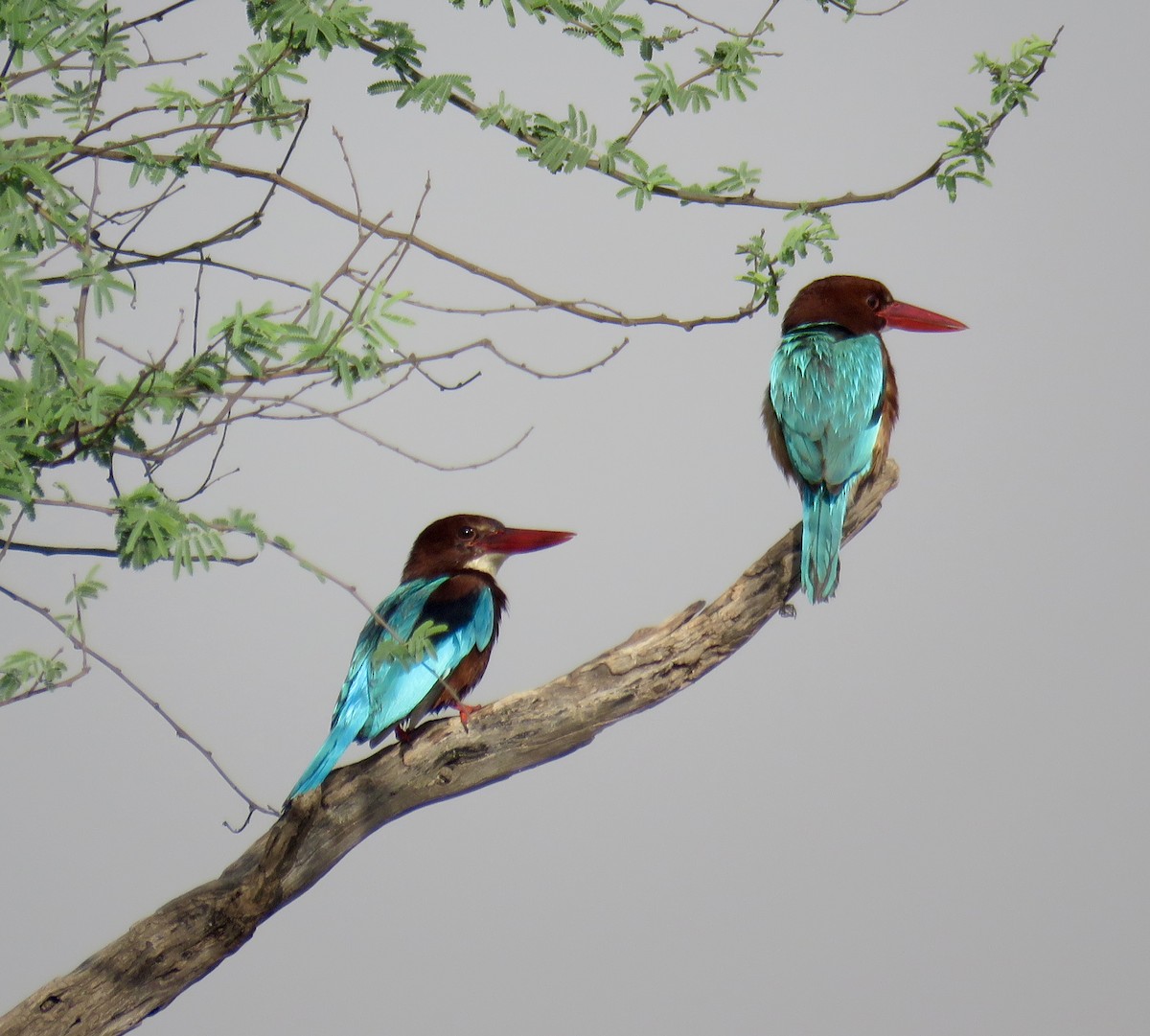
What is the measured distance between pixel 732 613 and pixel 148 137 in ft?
5.34

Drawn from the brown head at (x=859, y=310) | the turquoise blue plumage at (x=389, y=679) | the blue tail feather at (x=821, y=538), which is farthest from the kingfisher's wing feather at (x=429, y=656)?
the brown head at (x=859, y=310)

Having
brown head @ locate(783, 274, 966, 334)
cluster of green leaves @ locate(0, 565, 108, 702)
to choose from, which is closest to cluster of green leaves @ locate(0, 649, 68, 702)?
cluster of green leaves @ locate(0, 565, 108, 702)

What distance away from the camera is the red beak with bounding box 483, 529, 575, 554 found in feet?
12.3

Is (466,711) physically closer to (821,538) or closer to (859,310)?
(821,538)

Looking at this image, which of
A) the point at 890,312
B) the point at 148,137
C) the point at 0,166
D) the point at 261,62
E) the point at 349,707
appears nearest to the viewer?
the point at 0,166

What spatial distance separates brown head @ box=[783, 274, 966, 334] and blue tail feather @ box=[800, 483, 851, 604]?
2.09 feet

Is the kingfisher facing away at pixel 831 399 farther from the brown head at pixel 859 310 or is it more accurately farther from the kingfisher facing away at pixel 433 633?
the kingfisher facing away at pixel 433 633

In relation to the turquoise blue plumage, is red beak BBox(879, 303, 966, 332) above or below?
above

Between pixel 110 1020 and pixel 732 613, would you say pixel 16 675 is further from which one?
pixel 732 613

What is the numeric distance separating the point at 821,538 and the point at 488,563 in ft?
3.05

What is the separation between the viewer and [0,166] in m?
2.26

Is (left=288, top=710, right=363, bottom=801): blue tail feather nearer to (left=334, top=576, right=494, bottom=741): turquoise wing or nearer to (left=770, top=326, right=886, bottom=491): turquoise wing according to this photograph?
(left=334, top=576, right=494, bottom=741): turquoise wing

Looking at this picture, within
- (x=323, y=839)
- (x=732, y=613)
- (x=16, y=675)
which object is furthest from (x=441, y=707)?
(x=16, y=675)

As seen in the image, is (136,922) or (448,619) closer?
(136,922)
